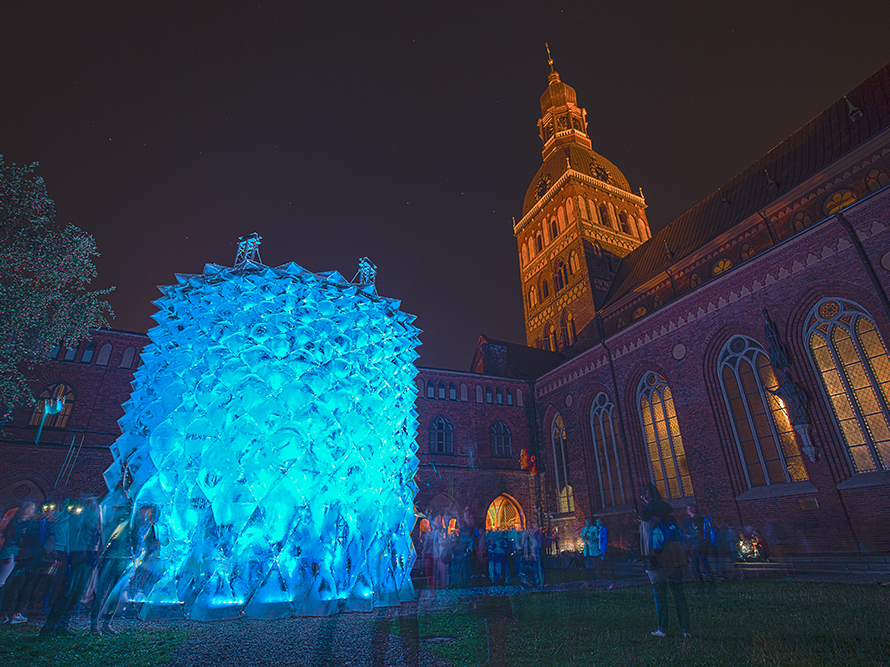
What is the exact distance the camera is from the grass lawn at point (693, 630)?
376cm

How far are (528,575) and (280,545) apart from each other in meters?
7.03

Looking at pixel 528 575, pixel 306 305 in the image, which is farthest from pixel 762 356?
pixel 306 305

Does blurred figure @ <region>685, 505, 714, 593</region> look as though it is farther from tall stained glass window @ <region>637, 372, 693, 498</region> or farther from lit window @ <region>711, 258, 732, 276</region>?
lit window @ <region>711, 258, 732, 276</region>

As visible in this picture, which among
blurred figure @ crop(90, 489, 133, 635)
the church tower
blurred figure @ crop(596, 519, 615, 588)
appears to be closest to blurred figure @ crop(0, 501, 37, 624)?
blurred figure @ crop(90, 489, 133, 635)

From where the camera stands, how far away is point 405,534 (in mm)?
8172

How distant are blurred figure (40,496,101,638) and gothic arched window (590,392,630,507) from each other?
704 inches

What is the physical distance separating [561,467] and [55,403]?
2254 cm

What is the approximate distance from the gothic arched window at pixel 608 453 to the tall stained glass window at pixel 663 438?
1605 millimetres

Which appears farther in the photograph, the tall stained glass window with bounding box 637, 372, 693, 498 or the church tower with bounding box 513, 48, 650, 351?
the church tower with bounding box 513, 48, 650, 351

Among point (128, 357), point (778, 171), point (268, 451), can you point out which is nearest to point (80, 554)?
point (268, 451)

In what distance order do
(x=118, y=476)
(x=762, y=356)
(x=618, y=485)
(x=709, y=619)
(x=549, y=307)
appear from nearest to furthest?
(x=709, y=619) → (x=118, y=476) → (x=762, y=356) → (x=618, y=485) → (x=549, y=307)

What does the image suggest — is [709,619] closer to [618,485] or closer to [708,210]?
[618,485]

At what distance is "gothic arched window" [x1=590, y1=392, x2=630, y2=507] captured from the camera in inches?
736

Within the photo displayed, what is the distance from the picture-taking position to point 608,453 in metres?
19.5
